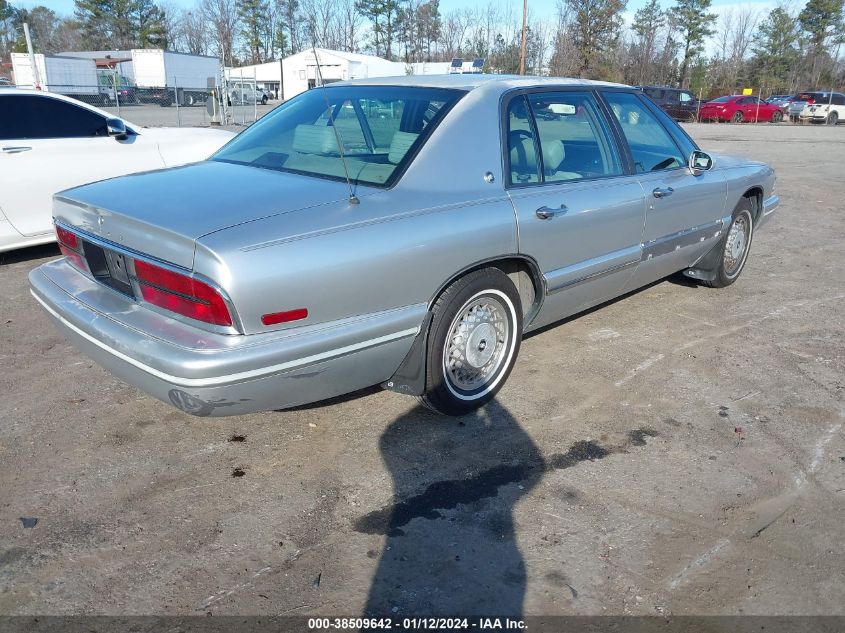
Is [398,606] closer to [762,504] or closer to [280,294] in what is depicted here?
[280,294]

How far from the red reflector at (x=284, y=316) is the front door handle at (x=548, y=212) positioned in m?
1.45

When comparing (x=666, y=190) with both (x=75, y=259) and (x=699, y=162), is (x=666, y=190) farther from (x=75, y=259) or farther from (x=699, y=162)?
(x=75, y=259)

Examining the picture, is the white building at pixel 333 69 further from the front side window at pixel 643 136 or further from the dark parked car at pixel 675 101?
the front side window at pixel 643 136

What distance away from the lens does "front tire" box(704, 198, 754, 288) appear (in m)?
5.67

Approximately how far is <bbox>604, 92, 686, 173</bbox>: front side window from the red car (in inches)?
1256

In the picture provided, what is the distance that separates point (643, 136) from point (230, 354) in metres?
3.31

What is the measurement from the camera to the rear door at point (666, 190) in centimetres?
448

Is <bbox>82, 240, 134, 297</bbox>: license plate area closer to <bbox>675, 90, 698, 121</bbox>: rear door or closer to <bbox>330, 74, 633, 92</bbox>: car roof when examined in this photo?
<bbox>330, 74, 633, 92</bbox>: car roof

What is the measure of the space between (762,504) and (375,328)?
181 cm

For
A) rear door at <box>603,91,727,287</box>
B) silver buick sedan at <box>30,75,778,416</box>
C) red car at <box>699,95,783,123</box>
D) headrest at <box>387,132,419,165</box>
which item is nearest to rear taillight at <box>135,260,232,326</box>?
silver buick sedan at <box>30,75,778,416</box>

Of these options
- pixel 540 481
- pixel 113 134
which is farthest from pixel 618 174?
pixel 113 134

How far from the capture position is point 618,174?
4.25 meters

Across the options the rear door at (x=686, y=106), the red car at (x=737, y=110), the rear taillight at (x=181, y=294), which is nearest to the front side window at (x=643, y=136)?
the rear taillight at (x=181, y=294)

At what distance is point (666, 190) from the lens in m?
4.53
